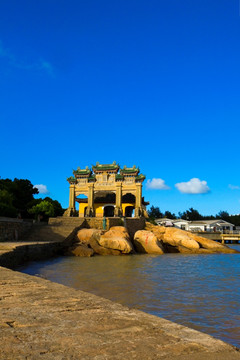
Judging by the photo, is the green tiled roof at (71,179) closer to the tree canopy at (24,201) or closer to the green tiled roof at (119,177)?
the tree canopy at (24,201)

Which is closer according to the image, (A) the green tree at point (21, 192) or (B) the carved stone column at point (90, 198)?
(A) the green tree at point (21, 192)

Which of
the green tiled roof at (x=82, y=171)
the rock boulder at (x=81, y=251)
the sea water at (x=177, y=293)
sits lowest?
the sea water at (x=177, y=293)

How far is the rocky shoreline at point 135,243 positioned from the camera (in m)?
23.5

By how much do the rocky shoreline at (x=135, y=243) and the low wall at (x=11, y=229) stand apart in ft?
13.0

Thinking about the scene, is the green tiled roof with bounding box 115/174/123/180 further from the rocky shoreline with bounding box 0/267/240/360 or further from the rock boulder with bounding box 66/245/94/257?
the rocky shoreline with bounding box 0/267/240/360

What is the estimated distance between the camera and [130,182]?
39.2 meters

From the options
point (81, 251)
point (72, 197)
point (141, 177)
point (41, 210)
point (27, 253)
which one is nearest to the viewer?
point (27, 253)

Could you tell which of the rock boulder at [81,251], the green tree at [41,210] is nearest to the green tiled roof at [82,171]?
the green tree at [41,210]

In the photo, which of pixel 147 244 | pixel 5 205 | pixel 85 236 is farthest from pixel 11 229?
pixel 147 244

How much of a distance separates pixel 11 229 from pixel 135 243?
419 inches

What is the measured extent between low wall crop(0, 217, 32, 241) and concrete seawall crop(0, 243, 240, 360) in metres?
18.1

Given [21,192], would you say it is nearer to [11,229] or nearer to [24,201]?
[24,201]

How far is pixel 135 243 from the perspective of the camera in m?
27.0

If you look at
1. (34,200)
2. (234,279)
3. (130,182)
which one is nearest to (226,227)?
(130,182)
